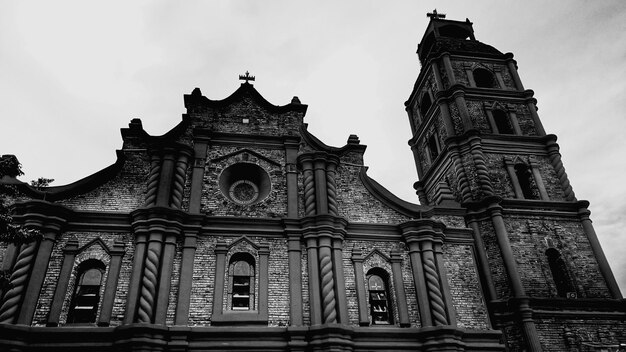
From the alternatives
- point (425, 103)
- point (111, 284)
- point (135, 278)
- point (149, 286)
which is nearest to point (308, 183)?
point (149, 286)

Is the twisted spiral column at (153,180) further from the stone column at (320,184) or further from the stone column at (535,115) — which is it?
the stone column at (535,115)

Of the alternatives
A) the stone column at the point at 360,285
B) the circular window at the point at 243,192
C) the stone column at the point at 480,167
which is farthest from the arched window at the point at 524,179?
the circular window at the point at 243,192

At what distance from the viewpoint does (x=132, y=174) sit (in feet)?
47.1

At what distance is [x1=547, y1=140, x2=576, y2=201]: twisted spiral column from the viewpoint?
1976 centimetres

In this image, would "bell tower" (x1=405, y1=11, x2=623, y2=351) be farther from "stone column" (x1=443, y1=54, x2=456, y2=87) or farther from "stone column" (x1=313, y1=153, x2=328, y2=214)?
"stone column" (x1=313, y1=153, x2=328, y2=214)

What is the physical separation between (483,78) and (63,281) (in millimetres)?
22186

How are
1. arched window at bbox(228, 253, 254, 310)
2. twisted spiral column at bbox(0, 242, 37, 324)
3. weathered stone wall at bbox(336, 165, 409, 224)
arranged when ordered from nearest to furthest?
twisted spiral column at bbox(0, 242, 37, 324)
arched window at bbox(228, 253, 254, 310)
weathered stone wall at bbox(336, 165, 409, 224)

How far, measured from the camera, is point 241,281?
13039 mm

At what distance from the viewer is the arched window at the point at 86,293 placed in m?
11.8

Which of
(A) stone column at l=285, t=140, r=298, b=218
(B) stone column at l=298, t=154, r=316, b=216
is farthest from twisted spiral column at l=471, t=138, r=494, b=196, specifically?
(A) stone column at l=285, t=140, r=298, b=218

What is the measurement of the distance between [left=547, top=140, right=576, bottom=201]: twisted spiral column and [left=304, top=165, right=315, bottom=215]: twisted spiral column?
11898mm

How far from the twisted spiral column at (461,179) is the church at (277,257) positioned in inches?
8.1

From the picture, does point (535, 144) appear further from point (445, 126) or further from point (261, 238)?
point (261, 238)

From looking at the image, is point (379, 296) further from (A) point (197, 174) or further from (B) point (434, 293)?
(A) point (197, 174)
